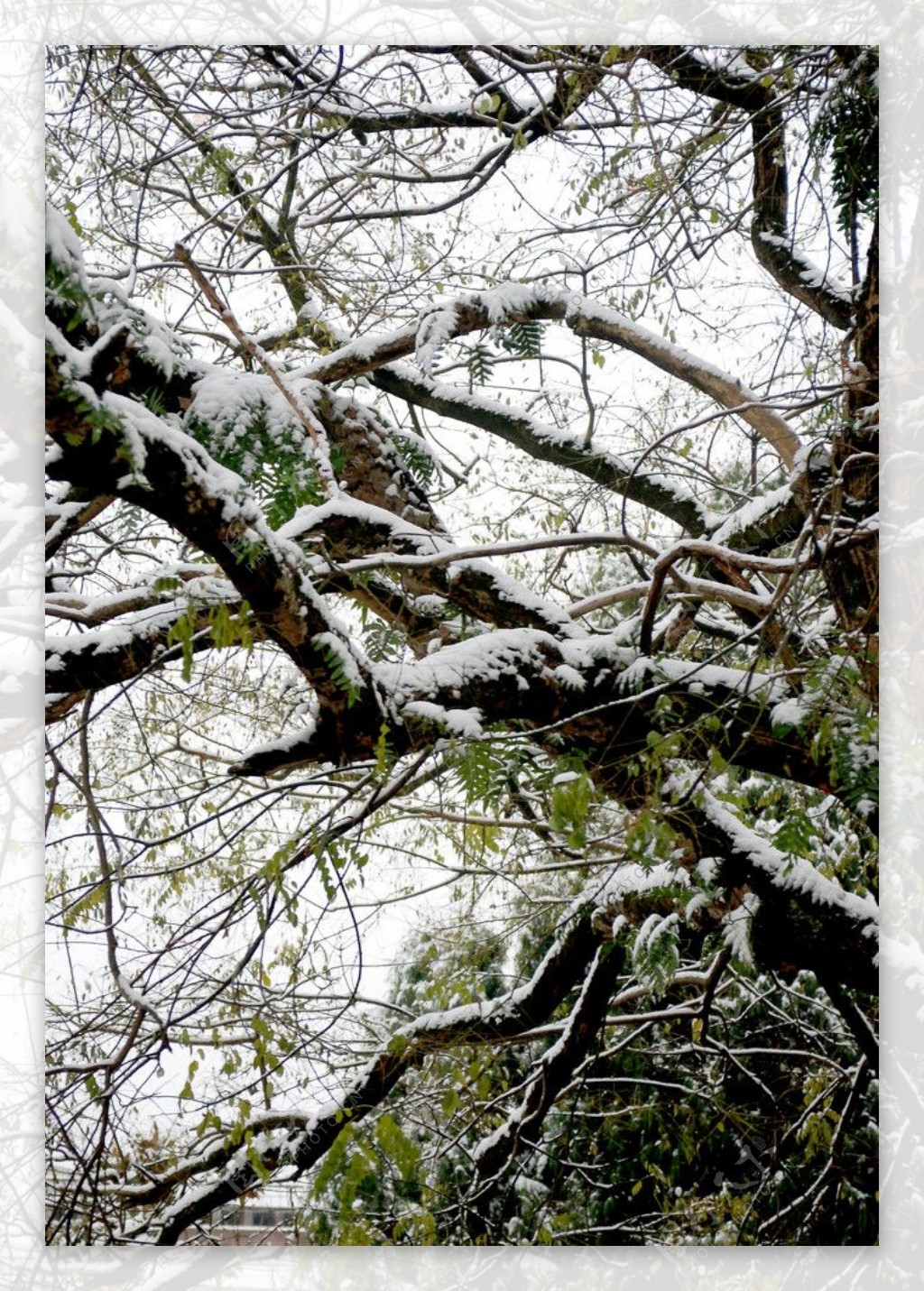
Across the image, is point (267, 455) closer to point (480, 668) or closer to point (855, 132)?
point (480, 668)

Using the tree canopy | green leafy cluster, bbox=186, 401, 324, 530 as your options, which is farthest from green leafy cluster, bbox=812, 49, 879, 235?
green leafy cluster, bbox=186, 401, 324, 530

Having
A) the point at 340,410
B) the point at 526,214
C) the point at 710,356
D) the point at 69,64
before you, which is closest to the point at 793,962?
the point at 710,356

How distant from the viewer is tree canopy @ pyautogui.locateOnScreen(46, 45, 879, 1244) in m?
1.68

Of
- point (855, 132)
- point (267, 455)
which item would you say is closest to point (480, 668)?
point (267, 455)

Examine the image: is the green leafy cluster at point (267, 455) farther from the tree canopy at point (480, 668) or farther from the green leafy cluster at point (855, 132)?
the green leafy cluster at point (855, 132)

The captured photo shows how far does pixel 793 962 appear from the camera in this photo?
1.84 meters

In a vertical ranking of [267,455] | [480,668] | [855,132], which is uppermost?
[855,132]

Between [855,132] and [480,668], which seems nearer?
[480,668]

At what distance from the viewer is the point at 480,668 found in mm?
1684

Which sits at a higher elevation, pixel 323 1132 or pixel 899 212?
pixel 899 212

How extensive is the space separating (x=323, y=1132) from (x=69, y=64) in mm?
1621

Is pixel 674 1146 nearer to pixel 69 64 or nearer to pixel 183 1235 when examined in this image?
pixel 183 1235

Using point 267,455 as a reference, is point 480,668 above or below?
below

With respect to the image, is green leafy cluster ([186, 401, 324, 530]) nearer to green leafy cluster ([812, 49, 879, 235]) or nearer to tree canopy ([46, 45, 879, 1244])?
tree canopy ([46, 45, 879, 1244])
